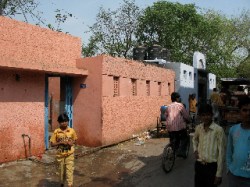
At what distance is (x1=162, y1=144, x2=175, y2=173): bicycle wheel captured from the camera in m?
8.08

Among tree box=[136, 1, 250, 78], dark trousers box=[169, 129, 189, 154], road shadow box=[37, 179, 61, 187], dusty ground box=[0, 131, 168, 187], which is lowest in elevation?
road shadow box=[37, 179, 61, 187]

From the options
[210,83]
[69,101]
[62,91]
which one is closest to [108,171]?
[69,101]

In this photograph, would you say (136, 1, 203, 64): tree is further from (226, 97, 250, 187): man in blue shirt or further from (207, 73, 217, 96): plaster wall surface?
(226, 97, 250, 187): man in blue shirt

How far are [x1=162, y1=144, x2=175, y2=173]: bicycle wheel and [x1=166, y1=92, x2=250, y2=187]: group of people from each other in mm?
3258

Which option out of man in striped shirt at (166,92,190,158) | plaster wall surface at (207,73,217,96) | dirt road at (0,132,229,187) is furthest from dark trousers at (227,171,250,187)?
plaster wall surface at (207,73,217,96)

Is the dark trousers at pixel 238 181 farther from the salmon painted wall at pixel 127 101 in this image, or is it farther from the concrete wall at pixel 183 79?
the concrete wall at pixel 183 79

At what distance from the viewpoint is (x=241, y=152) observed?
3.70 meters

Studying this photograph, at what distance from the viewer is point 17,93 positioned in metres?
10.0

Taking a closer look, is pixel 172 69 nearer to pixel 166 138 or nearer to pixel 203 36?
pixel 166 138

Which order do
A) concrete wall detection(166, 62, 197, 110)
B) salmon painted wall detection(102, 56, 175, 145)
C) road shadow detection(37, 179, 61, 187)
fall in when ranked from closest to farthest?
road shadow detection(37, 179, 61, 187)
salmon painted wall detection(102, 56, 175, 145)
concrete wall detection(166, 62, 197, 110)

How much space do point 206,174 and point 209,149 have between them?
378 millimetres

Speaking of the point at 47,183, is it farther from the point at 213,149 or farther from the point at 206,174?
the point at 213,149

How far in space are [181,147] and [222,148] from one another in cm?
475

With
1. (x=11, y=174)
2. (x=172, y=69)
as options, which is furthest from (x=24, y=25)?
(x=172, y=69)
